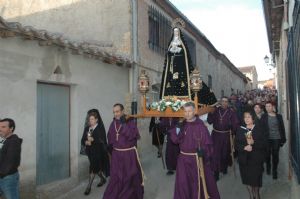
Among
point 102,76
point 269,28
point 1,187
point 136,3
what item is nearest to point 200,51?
point 269,28

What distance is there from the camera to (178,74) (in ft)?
27.4

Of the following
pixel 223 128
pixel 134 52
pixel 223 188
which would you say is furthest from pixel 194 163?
pixel 134 52

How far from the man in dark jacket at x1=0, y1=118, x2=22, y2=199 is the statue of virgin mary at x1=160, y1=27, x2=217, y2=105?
12.2 feet

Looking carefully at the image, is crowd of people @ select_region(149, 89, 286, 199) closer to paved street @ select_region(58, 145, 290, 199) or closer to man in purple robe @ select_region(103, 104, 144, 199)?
paved street @ select_region(58, 145, 290, 199)

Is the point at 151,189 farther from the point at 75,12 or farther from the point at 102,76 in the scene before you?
the point at 75,12

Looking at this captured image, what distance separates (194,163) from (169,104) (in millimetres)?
1904

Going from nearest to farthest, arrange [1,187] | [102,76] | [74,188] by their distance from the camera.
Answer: [1,187], [74,188], [102,76]

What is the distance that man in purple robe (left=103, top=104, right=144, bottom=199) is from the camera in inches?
273

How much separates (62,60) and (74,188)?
2.64 meters

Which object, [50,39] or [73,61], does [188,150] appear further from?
[73,61]

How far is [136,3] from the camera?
11391 millimetres

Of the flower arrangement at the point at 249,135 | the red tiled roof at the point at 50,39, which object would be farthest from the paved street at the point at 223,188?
the red tiled roof at the point at 50,39

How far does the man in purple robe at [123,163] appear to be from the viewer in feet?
22.8

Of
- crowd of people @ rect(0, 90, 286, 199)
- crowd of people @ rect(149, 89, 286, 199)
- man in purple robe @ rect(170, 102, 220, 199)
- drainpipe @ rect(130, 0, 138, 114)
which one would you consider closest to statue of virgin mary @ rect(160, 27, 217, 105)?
crowd of people @ rect(149, 89, 286, 199)
